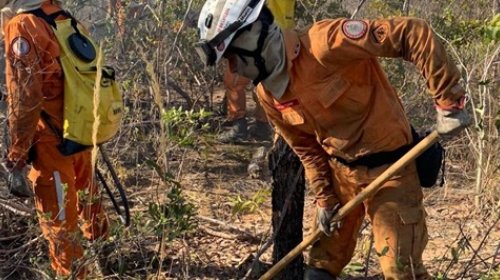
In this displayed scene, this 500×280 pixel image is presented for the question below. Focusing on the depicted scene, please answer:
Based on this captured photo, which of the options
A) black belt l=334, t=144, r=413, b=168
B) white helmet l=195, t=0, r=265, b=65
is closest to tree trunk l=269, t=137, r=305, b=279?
black belt l=334, t=144, r=413, b=168

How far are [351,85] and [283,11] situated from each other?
3.97 ft

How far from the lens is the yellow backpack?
398 centimetres

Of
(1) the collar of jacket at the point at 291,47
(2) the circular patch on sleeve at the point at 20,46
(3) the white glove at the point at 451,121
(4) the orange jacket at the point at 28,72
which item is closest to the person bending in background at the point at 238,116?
(4) the orange jacket at the point at 28,72

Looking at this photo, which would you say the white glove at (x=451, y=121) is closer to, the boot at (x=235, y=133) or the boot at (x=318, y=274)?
the boot at (x=318, y=274)

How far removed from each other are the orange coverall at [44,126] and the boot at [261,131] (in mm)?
3445

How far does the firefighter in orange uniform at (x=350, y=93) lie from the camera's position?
3055 millimetres

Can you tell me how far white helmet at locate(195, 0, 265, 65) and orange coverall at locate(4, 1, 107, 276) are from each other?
93 cm

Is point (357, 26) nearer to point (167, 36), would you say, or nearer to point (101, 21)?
point (167, 36)

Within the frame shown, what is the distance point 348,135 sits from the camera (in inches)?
135

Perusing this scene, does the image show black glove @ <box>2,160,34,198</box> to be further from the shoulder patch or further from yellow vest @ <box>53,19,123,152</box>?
the shoulder patch

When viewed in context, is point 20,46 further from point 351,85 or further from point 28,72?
point 351,85

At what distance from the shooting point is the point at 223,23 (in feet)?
10.6

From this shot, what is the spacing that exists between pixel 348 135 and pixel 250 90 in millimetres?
5244

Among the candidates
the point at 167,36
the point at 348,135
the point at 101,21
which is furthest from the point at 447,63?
the point at 101,21
